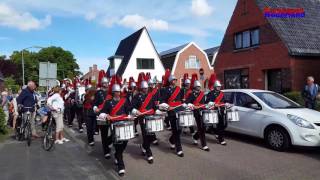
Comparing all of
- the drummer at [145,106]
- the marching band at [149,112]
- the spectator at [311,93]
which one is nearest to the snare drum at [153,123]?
the marching band at [149,112]

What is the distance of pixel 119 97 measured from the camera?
7.69 m

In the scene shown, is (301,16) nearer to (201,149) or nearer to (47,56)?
(201,149)

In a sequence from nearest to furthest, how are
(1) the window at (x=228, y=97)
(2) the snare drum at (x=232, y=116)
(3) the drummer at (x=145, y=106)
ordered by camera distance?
(3) the drummer at (x=145, y=106) → (2) the snare drum at (x=232, y=116) → (1) the window at (x=228, y=97)

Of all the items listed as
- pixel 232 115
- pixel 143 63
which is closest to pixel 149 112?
pixel 232 115

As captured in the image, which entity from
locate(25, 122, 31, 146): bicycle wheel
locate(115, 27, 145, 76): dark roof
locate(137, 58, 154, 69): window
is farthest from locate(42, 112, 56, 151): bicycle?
locate(137, 58, 154, 69): window

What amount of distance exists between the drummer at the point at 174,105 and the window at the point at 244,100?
2203 millimetres

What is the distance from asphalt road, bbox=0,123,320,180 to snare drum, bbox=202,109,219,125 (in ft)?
2.57

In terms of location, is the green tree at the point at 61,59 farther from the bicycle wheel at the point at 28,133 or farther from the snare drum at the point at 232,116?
the snare drum at the point at 232,116

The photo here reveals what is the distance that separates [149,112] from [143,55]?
37644 millimetres

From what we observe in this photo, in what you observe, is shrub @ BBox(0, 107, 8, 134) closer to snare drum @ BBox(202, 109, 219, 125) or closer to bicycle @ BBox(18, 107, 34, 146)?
bicycle @ BBox(18, 107, 34, 146)

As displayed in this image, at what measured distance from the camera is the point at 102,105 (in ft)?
26.8

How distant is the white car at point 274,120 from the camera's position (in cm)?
866

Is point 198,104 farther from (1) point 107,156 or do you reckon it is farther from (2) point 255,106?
(1) point 107,156

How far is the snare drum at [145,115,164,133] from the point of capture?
790cm
